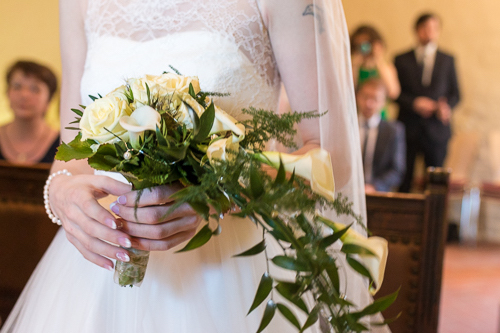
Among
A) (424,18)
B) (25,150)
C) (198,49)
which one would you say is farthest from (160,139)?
(424,18)

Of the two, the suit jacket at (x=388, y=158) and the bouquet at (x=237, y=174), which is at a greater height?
the bouquet at (x=237, y=174)

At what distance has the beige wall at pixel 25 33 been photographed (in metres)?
5.21

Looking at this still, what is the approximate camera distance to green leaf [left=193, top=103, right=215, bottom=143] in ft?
2.61

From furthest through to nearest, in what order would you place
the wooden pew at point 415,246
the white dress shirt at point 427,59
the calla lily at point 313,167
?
the white dress shirt at point 427,59
the wooden pew at point 415,246
the calla lily at point 313,167

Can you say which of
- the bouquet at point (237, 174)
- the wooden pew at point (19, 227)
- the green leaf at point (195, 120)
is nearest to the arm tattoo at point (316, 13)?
the bouquet at point (237, 174)

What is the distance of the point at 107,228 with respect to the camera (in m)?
0.90

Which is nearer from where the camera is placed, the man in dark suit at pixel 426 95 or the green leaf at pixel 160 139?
the green leaf at pixel 160 139

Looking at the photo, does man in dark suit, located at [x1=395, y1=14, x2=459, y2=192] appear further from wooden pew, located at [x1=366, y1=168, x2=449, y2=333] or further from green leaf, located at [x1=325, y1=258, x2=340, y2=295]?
green leaf, located at [x1=325, y1=258, x2=340, y2=295]

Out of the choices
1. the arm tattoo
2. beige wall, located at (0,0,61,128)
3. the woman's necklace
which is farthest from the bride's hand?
beige wall, located at (0,0,61,128)

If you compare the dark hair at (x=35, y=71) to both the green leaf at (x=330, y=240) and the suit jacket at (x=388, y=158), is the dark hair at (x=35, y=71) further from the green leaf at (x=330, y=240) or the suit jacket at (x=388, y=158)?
the green leaf at (x=330, y=240)

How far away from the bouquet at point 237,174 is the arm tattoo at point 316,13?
0.38 m

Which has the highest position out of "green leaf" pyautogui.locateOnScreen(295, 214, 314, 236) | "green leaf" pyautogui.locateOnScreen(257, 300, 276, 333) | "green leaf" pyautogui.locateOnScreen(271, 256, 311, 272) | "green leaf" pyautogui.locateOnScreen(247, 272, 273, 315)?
"green leaf" pyautogui.locateOnScreen(295, 214, 314, 236)

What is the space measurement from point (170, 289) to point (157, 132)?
1.39ft

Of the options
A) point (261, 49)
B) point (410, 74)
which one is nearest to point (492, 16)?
point (410, 74)
